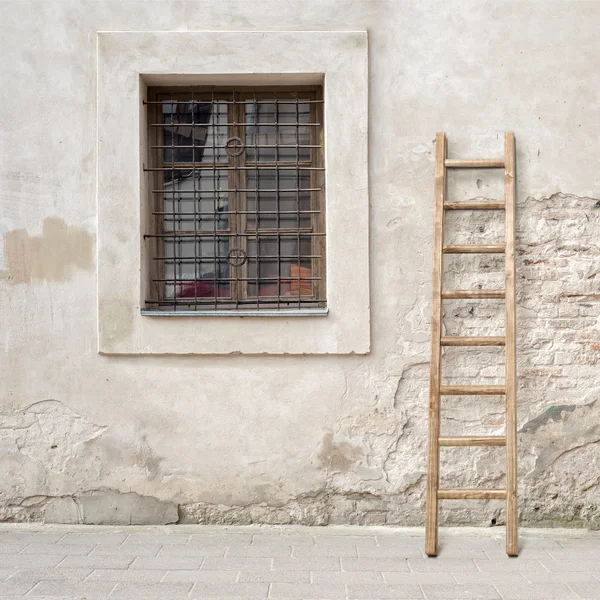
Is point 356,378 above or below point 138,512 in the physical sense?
above

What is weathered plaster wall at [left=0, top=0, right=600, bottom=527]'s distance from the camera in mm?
4438

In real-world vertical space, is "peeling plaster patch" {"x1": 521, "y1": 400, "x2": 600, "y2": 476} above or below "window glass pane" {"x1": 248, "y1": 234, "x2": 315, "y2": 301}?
below

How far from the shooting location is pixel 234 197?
15.4 ft

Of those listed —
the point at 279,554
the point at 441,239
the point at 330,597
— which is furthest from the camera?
the point at 441,239

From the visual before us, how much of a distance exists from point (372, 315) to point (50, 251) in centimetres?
195

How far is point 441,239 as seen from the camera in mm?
4312

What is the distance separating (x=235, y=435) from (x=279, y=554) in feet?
2.51

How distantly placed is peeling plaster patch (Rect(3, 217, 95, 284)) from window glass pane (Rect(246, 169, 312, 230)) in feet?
3.31

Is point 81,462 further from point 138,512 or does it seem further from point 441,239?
point 441,239

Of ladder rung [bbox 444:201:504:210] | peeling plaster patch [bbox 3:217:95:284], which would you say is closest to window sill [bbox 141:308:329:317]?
peeling plaster patch [bbox 3:217:95:284]

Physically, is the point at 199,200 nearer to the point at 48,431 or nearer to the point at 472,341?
the point at 48,431

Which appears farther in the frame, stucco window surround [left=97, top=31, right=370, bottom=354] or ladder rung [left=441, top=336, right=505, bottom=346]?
stucco window surround [left=97, top=31, right=370, bottom=354]

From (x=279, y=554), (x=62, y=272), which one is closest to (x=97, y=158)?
(x=62, y=272)

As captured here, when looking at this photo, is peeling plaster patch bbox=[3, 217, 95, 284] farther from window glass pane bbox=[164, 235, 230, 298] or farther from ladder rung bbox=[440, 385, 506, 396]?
ladder rung bbox=[440, 385, 506, 396]
